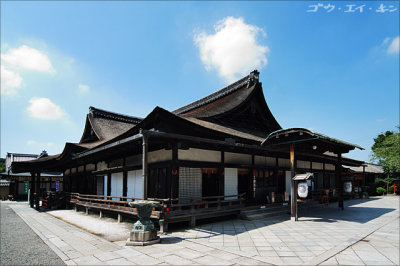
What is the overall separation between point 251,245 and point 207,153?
197 inches

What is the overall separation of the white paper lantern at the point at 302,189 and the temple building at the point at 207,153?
379 millimetres

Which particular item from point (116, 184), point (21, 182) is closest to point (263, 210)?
point (116, 184)

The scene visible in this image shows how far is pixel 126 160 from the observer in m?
14.0

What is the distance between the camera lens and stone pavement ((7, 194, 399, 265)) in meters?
5.88

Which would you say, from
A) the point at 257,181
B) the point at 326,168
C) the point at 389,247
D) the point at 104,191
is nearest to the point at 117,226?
the point at 104,191

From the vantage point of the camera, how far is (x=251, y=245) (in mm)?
7086

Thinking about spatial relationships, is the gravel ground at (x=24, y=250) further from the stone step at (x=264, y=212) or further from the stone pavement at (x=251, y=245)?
the stone step at (x=264, y=212)

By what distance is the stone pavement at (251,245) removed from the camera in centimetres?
588

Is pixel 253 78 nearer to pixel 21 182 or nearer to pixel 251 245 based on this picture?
pixel 251 245

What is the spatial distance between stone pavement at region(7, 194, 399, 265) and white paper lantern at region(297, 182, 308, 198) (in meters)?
1.17

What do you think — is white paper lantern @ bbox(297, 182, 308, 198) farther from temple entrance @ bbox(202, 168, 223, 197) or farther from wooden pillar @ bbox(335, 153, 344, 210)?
wooden pillar @ bbox(335, 153, 344, 210)

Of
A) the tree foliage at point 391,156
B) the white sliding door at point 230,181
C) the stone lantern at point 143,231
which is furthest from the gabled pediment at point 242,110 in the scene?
the tree foliage at point 391,156

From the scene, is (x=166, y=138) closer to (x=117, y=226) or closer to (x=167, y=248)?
(x=167, y=248)

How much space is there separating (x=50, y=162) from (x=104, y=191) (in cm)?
495
